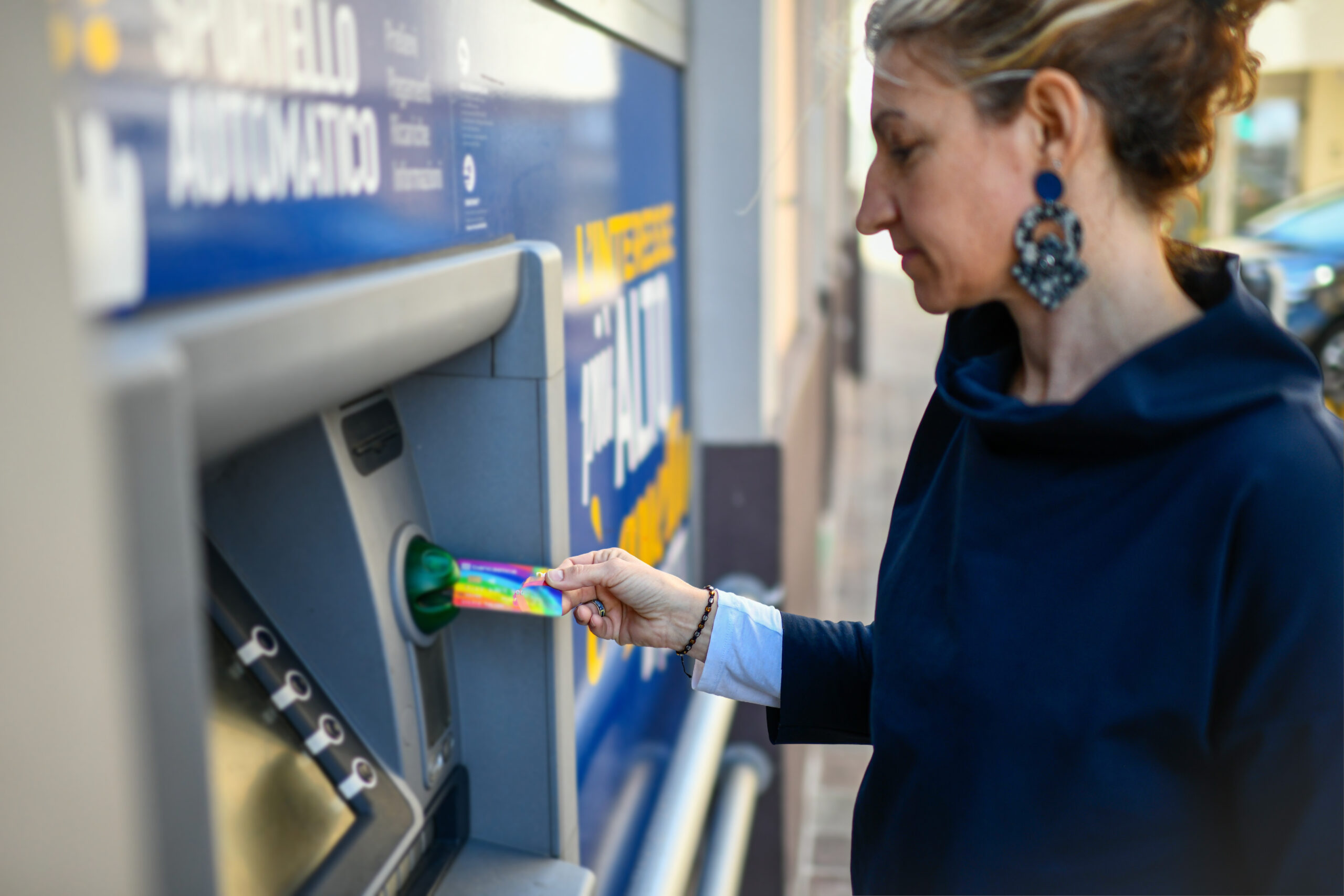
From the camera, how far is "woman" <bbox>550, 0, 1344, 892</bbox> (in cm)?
100

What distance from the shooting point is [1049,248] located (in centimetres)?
115

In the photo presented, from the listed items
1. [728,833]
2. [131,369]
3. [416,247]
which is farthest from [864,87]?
[728,833]

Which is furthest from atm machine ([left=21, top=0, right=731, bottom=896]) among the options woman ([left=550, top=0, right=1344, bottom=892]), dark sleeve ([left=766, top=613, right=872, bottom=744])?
dark sleeve ([left=766, top=613, right=872, bottom=744])

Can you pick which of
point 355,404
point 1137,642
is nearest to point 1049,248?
point 1137,642

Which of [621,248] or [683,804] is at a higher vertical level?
[621,248]

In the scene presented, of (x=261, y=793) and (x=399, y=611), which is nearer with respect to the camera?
(x=261, y=793)

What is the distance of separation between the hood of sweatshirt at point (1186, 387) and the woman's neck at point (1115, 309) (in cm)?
4

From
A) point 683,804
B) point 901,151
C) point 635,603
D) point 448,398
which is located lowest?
point 683,804

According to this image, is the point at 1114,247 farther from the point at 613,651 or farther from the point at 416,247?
the point at 613,651

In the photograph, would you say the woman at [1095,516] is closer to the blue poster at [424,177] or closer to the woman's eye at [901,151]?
the woman's eye at [901,151]

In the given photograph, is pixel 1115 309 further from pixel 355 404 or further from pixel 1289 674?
pixel 355 404

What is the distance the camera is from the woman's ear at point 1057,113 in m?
1.11

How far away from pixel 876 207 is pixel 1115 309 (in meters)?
0.26

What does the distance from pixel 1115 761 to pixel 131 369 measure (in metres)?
0.92
